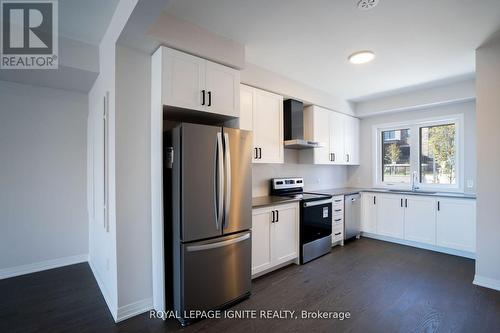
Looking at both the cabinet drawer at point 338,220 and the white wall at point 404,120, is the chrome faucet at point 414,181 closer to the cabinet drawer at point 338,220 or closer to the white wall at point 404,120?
the white wall at point 404,120

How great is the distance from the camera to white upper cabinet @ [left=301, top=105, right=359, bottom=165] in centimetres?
421

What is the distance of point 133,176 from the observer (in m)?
2.26

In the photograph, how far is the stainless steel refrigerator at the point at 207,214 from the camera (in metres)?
2.12

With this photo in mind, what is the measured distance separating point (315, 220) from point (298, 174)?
1054mm

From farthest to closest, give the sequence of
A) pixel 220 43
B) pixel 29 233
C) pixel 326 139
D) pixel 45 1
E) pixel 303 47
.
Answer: pixel 326 139
pixel 29 233
pixel 303 47
pixel 220 43
pixel 45 1

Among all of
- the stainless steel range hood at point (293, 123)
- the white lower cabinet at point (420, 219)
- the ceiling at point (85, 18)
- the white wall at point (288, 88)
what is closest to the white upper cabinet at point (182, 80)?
the ceiling at point (85, 18)

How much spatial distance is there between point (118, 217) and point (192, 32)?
1862 mm

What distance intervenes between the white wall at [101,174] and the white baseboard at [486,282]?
12.8 ft

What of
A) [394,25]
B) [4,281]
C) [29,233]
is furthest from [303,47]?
[4,281]

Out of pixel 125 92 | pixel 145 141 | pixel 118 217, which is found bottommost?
pixel 118 217

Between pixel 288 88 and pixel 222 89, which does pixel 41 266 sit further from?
pixel 288 88

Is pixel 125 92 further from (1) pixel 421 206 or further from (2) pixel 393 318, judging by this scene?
(1) pixel 421 206

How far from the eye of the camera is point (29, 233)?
10.4ft

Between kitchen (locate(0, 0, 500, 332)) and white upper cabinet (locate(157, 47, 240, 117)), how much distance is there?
0.01 m
